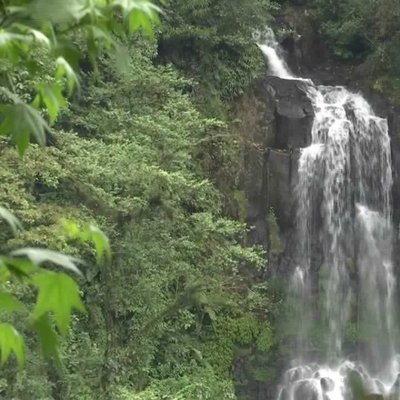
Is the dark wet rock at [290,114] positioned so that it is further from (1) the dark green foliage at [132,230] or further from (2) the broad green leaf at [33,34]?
(2) the broad green leaf at [33,34]

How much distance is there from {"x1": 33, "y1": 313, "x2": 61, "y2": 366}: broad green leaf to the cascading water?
529 inches

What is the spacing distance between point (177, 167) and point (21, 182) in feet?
9.33

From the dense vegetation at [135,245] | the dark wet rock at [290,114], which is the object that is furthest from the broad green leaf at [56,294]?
the dark wet rock at [290,114]

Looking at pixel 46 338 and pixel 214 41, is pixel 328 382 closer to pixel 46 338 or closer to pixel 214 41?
pixel 214 41

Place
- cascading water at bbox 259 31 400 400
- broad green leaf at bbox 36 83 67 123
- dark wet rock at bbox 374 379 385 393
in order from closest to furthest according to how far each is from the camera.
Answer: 1. broad green leaf at bbox 36 83 67 123
2. dark wet rock at bbox 374 379 385 393
3. cascading water at bbox 259 31 400 400

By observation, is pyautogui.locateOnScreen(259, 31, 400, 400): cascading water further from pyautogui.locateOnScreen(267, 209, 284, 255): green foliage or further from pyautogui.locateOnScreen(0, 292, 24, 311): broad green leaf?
pyautogui.locateOnScreen(0, 292, 24, 311): broad green leaf

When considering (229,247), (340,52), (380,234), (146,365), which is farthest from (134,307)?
(340,52)

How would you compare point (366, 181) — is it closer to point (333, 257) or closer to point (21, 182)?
point (333, 257)

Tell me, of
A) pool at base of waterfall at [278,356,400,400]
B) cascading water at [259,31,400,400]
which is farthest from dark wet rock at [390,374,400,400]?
cascading water at [259,31,400,400]

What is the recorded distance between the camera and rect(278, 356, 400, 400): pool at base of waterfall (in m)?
13.8

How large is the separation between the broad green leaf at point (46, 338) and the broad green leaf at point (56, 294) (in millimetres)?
32

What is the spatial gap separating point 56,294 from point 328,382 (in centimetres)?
1375

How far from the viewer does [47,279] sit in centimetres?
106

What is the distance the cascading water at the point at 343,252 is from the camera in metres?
14.6
